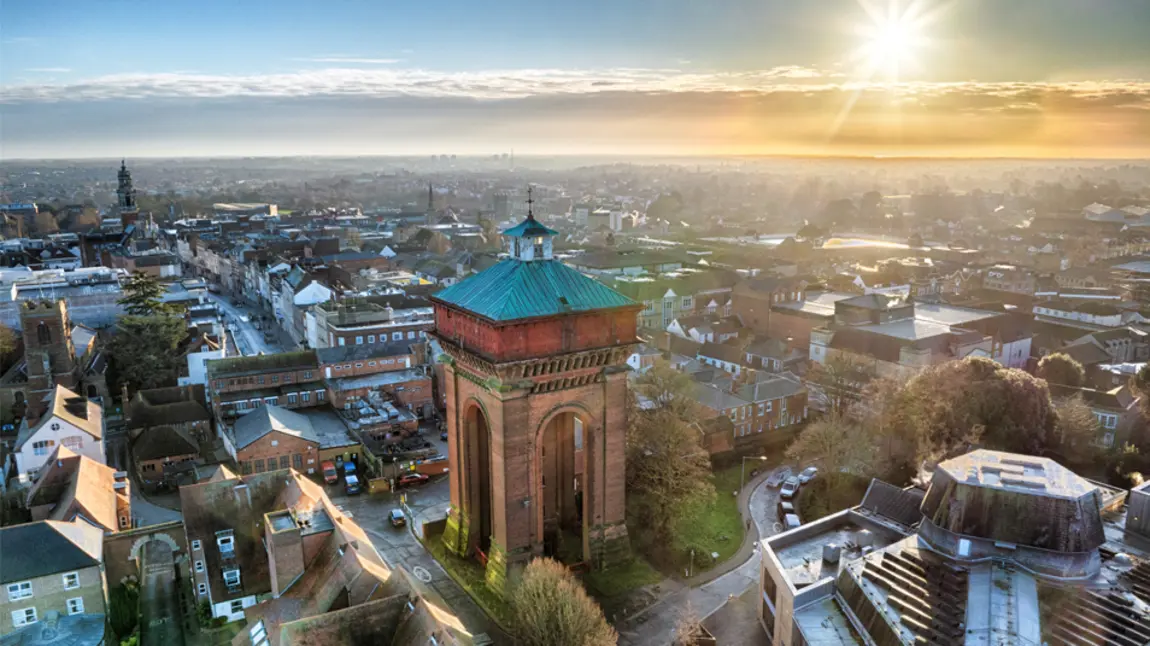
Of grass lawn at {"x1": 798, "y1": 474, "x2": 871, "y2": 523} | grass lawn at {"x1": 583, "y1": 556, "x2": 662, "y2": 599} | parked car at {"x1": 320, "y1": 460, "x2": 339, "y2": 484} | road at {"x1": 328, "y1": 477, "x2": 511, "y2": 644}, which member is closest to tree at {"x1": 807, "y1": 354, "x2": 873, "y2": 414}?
grass lawn at {"x1": 798, "y1": 474, "x2": 871, "y2": 523}

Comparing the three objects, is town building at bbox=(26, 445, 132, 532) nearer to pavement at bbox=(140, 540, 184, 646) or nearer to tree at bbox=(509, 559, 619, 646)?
pavement at bbox=(140, 540, 184, 646)

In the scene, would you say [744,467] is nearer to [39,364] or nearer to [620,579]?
[620,579]

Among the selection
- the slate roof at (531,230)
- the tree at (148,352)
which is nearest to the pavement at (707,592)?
the slate roof at (531,230)

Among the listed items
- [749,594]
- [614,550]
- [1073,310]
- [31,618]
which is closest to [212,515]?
[31,618]

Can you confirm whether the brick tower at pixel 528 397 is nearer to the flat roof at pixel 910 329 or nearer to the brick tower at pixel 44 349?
the brick tower at pixel 44 349

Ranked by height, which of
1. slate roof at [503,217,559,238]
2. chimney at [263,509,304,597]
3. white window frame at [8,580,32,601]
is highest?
slate roof at [503,217,559,238]

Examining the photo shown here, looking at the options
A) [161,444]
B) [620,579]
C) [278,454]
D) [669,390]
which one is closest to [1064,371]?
[669,390]
